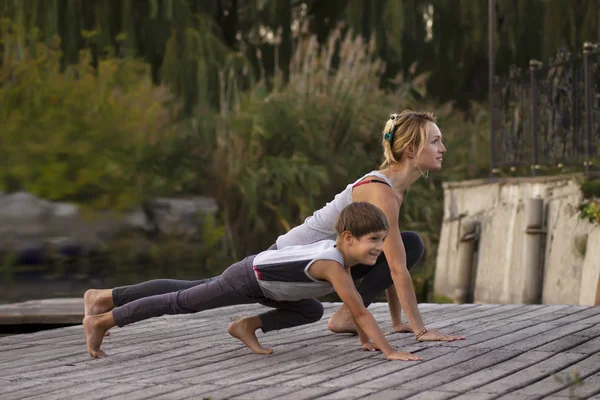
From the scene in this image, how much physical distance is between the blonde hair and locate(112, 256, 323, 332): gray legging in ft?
2.18

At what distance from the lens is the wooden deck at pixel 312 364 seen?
3336 mm

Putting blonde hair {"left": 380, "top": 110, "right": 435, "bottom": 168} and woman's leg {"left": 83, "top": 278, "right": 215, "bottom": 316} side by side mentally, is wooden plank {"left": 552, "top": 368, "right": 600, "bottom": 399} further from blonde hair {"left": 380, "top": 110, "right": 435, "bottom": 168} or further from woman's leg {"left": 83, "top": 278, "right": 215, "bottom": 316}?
woman's leg {"left": 83, "top": 278, "right": 215, "bottom": 316}

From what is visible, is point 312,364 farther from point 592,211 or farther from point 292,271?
point 592,211

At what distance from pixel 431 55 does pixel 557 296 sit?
22.6 ft

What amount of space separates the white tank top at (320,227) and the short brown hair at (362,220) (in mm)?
378

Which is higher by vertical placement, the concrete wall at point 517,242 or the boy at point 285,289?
the boy at point 285,289

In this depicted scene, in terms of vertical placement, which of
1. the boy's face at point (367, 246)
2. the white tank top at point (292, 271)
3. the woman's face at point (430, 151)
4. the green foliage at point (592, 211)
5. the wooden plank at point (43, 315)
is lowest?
the wooden plank at point (43, 315)

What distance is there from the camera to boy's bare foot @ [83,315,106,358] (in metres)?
4.30

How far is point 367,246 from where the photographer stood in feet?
12.8

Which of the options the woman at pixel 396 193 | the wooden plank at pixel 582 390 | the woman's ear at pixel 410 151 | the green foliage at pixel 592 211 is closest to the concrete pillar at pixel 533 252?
the green foliage at pixel 592 211

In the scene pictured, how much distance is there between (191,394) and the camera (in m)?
3.34

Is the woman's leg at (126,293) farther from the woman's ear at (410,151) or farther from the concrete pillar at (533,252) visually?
the concrete pillar at (533,252)

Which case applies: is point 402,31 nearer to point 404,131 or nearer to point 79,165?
point 79,165

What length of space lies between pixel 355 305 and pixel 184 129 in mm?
8837
